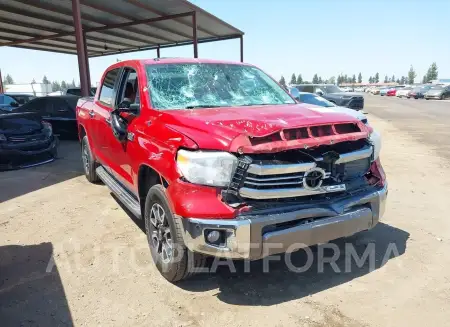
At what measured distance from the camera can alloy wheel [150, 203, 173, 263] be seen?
3.10 m

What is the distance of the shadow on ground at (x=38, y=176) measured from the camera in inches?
241

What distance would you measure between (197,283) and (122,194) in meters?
1.59

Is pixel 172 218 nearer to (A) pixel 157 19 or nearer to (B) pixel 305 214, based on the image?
(B) pixel 305 214

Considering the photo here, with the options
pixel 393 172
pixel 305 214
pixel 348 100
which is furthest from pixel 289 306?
pixel 348 100

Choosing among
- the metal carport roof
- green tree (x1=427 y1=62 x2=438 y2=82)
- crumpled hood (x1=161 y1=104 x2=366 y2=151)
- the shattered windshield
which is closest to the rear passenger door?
the shattered windshield

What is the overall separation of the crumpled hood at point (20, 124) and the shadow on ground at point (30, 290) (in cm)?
438

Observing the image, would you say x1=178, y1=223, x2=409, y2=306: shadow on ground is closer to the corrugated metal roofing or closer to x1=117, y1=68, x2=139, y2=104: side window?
x1=117, y1=68, x2=139, y2=104: side window

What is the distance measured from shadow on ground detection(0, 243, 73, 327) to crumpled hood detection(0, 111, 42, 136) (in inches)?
172

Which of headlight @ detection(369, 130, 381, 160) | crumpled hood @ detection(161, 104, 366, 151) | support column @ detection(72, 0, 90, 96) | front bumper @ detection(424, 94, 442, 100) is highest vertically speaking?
support column @ detection(72, 0, 90, 96)

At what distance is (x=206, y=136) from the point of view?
2.71m

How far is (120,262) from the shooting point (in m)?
3.54

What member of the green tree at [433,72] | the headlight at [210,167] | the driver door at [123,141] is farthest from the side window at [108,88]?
the green tree at [433,72]

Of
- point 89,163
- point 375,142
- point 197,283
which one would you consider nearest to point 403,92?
point 89,163

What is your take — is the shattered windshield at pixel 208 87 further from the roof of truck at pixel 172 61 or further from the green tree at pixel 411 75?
the green tree at pixel 411 75
